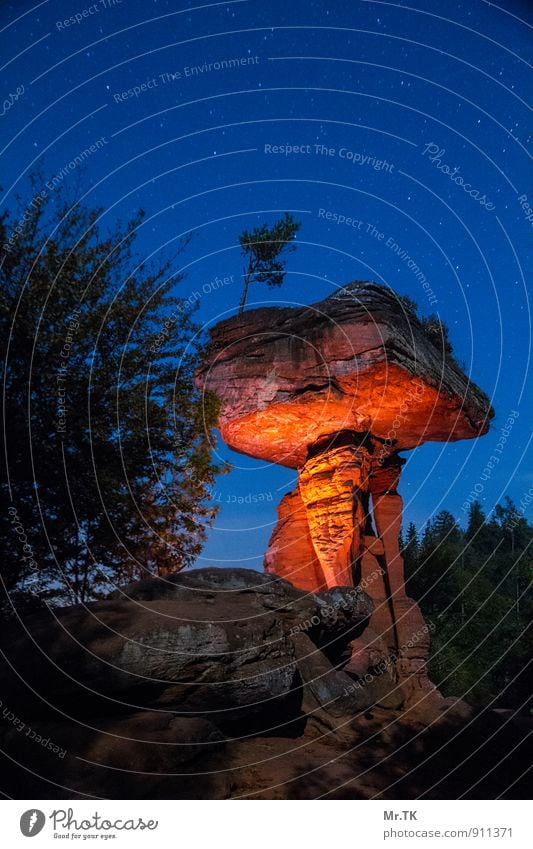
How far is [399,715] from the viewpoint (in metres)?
14.7

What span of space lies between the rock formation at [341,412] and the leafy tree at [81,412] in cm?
456

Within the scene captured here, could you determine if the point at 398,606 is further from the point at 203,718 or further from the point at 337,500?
the point at 203,718

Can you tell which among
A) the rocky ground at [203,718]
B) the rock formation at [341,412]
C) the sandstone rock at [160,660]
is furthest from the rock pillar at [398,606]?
the sandstone rock at [160,660]

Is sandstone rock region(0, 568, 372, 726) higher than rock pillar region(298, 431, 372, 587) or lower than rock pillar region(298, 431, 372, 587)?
lower

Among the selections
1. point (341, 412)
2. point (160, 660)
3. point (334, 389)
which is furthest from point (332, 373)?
point (160, 660)

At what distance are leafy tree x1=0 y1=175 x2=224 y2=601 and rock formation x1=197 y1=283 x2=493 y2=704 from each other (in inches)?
180

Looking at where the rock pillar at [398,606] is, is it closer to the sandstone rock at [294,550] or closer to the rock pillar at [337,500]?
the rock pillar at [337,500]

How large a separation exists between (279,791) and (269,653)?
2.21 meters

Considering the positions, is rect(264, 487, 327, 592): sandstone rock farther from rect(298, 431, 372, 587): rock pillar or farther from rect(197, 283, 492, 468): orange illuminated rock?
rect(197, 283, 492, 468): orange illuminated rock

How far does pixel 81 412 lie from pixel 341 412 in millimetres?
10200

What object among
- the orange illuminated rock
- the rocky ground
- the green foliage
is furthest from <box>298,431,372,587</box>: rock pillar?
the green foliage

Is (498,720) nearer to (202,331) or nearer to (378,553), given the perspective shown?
(378,553)

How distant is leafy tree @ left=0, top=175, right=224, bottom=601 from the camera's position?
38.0 feet

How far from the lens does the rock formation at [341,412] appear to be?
724 inches
